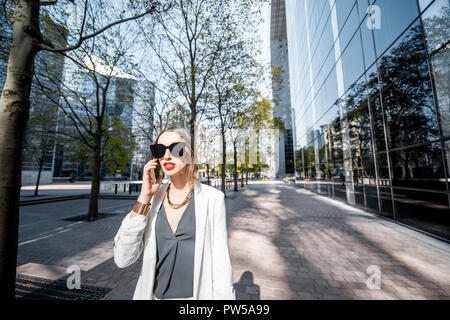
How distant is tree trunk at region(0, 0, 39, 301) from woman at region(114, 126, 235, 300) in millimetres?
2063

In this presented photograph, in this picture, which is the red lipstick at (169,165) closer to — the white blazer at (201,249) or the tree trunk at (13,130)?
the white blazer at (201,249)

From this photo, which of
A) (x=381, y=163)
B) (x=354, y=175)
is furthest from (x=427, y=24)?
(x=354, y=175)

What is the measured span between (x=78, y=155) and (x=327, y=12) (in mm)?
27432

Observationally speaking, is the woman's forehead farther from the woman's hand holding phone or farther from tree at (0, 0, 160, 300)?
tree at (0, 0, 160, 300)

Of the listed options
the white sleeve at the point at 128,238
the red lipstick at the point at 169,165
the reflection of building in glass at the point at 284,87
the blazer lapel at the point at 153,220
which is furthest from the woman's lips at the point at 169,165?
the reflection of building in glass at the point at 284,87

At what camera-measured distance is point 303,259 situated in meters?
4.18

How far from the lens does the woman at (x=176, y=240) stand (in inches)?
53.5

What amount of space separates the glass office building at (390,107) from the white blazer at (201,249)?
779cm

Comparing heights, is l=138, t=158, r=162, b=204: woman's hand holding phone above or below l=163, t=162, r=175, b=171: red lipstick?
below

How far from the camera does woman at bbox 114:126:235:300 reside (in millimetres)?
1358

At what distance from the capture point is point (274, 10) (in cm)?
5353

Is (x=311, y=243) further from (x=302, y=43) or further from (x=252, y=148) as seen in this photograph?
(x=302, y=43)
